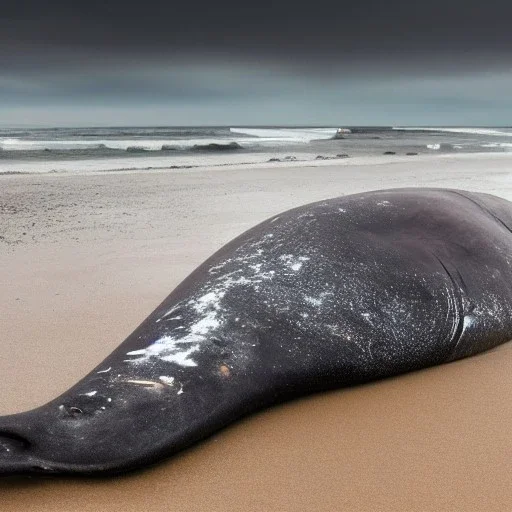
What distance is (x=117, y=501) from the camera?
166 centimetres

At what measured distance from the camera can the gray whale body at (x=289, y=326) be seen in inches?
67.7

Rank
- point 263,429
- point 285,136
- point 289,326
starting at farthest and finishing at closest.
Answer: point 285,136 < point 289,326 < point 263,429

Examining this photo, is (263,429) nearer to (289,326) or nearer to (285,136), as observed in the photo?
(289,326)

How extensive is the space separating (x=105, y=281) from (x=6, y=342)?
3.88 ft

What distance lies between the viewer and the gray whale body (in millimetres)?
1720

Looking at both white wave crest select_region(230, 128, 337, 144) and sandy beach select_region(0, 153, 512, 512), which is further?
white wave crest select_region(230, 128, 337, 144)

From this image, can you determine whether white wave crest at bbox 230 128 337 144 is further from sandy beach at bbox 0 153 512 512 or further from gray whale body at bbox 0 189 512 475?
gray whale body at bbox 0 189 512 475

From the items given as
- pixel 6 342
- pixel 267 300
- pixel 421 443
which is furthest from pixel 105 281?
pixel 421 443

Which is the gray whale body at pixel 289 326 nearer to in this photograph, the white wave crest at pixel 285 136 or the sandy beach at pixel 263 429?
the sandy beach at pixel 263 429

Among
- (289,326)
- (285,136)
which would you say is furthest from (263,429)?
(285,136)

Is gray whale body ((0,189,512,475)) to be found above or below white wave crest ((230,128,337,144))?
below

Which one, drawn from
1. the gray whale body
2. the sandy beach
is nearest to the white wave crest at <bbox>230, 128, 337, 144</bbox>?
the sandy beach

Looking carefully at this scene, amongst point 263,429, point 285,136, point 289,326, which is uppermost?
point 285,136

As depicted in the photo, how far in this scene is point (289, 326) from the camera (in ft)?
7.14
